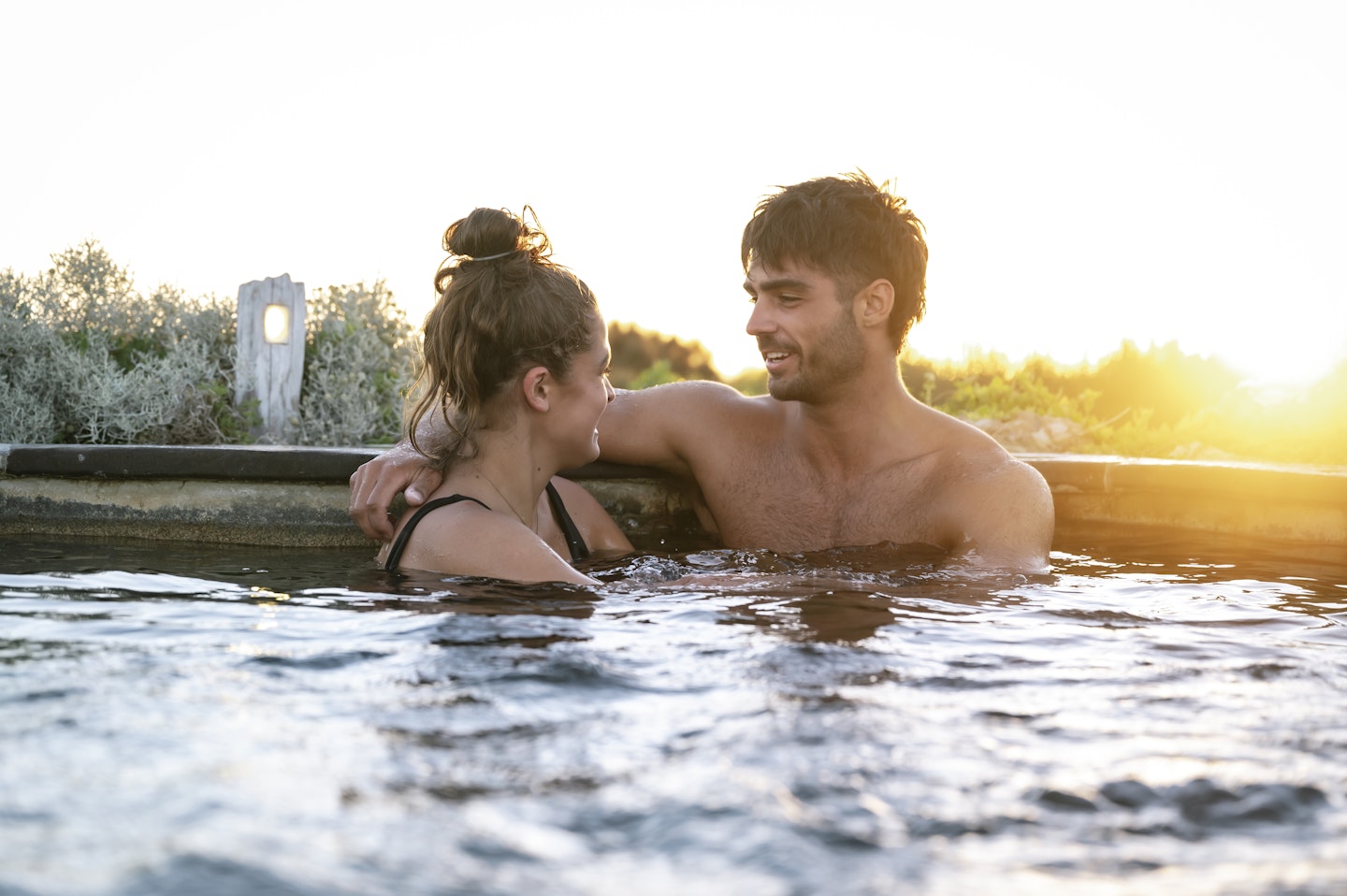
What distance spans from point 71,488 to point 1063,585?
3967 millimetres

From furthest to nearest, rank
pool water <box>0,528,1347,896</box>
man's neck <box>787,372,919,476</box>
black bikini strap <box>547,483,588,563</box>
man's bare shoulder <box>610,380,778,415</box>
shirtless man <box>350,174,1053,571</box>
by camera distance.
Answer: man's bare shoulder <box>610,380,778,415</box> < man's neck <box>787,372,919,476</box> < shirtless man <box>350,174,1053,571</box> < black bikini strap <box>547,483,588,563</box> < pool water <box>0,528,1347,896</box>

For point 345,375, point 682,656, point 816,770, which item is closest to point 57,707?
point 682,656

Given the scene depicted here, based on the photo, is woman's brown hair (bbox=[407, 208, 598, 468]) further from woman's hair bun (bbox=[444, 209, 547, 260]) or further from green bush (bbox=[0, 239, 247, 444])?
green bush (bbox=[0, 239, 247, 444])

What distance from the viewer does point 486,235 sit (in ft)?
11.7

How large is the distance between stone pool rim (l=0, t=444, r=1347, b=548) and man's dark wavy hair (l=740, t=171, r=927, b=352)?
121cm

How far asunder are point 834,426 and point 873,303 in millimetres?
521

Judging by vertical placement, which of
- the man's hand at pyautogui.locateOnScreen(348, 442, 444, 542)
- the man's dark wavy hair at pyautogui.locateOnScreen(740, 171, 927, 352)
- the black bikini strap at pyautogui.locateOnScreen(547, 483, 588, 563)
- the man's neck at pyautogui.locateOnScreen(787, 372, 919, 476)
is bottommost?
the black bikini strap at pyautogui.locateOnScreen(547, 483, 588, 563)

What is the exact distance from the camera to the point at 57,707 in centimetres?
223

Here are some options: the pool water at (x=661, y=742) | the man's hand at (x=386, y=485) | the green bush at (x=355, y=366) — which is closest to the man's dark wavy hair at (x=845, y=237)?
the pool water at (x=661, y=742)

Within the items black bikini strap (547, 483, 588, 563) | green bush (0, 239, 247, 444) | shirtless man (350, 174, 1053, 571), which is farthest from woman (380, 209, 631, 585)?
green bush (0, 239, 247, 444)

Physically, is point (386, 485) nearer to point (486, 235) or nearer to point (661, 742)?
point (486, 235)

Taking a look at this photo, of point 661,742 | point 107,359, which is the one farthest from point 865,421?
point 107,359

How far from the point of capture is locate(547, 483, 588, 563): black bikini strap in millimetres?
4250

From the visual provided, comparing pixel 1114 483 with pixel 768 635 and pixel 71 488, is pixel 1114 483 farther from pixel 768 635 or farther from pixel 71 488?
pixel 71 488
